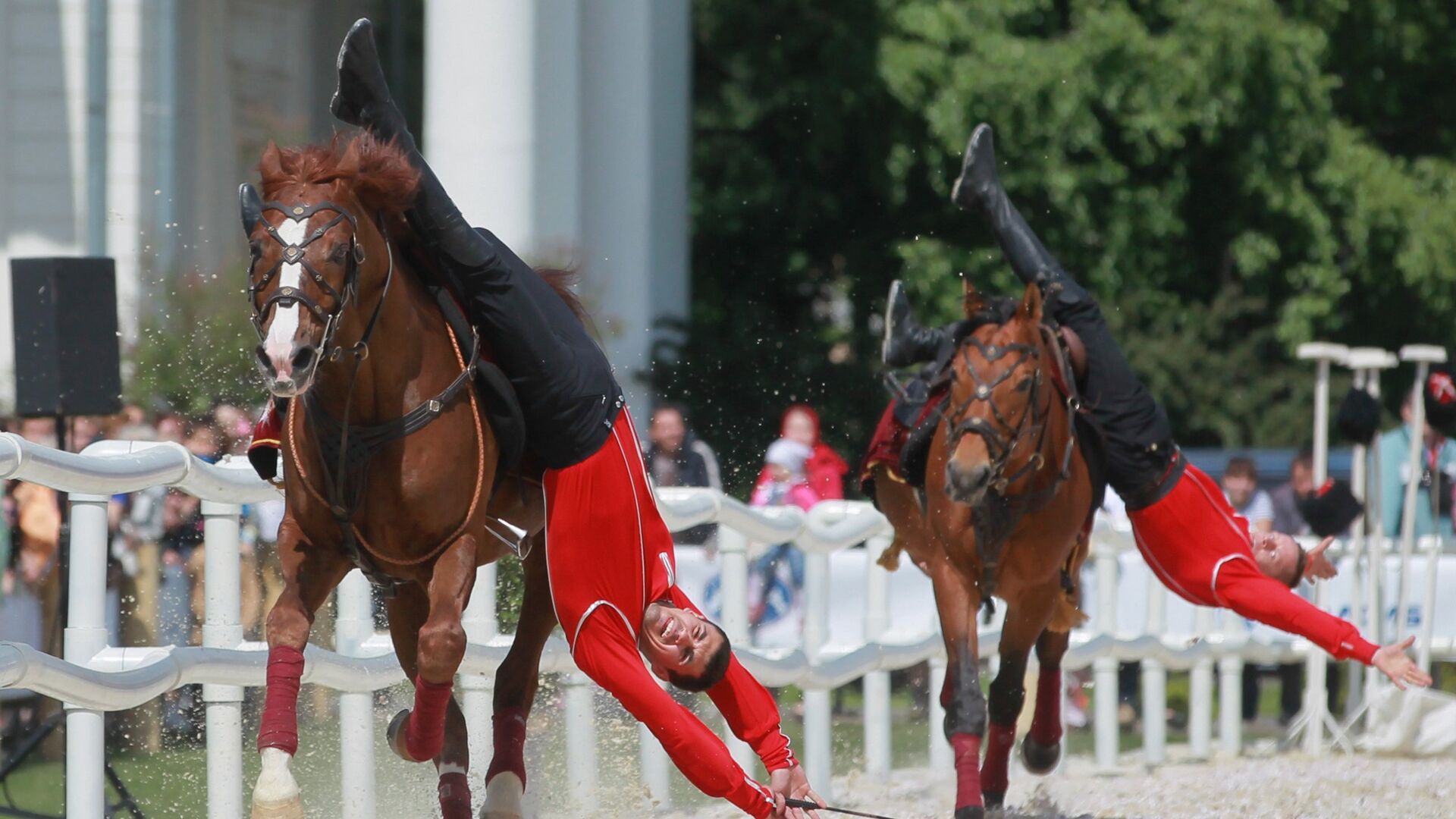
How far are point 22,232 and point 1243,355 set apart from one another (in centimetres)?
1129

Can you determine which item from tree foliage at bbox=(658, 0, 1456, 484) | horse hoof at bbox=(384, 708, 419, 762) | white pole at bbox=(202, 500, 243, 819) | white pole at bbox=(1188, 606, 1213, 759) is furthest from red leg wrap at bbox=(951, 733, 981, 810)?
tree foliage at bbox=(658, 0, 1456, 484)

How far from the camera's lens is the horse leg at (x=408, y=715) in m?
5.77

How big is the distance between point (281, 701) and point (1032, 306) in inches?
135

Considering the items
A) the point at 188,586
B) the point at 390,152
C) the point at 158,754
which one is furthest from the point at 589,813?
the point at 390,152

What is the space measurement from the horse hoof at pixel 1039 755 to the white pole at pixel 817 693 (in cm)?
114

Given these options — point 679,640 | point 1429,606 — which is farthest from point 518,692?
point 1429,606

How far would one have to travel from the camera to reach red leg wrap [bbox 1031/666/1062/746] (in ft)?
27.2

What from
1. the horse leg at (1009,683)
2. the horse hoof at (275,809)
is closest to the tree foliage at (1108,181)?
the horse leg at (1009,683)

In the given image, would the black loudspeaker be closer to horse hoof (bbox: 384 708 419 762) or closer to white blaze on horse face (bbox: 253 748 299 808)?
horse hoof (bbox: 384 708 419 762)

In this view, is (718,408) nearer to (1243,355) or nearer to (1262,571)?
(1243,355)

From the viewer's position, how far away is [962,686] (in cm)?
735

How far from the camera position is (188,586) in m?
9.05

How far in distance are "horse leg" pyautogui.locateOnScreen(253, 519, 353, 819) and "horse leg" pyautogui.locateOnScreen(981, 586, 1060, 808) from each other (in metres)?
3.28

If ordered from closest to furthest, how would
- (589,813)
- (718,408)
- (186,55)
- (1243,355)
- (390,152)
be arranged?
(390,152)
(589,813)
(718,408)
(186,55)
(1243,355)
